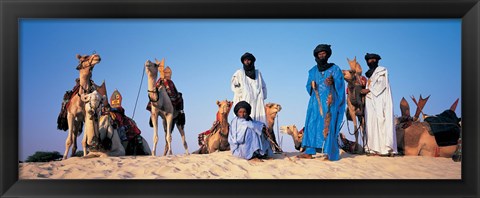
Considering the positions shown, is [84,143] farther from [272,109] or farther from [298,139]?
[298,139]

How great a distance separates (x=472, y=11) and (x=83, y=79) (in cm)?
629

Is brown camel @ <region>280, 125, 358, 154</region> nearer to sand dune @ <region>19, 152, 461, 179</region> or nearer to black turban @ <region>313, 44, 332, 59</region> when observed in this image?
sand dune @ <region>19, 152, 461, 179</region>

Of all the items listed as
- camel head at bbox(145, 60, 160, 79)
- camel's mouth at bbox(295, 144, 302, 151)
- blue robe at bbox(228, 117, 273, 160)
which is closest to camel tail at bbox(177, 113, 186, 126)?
camel head at bbox(145, 60, 160, 79)

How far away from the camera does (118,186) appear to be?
1174cm

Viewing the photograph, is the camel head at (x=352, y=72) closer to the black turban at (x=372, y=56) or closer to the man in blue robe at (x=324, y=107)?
the black turban at (x=372, y=56)

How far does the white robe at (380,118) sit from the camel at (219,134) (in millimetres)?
2524

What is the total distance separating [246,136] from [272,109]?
1060 millimetres

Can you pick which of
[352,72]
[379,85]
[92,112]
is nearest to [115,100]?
[92,112]

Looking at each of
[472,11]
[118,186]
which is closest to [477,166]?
[472,11]

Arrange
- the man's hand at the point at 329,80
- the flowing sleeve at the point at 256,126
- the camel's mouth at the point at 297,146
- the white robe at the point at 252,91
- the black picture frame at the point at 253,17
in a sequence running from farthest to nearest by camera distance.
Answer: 1. the camel's mouth at the point at 297,146
2. the white robe at the point at 252,91
3. the man's hand at the point at 329,80
4. the flowing sleeve at the point at 256,126
5. the black picture frame at the point at 253,17

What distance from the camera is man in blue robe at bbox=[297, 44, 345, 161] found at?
13.5 m

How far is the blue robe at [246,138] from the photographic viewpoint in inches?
528

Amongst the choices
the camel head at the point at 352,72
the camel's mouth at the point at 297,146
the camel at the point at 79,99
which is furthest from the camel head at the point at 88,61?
the camel head at the point at 352,72

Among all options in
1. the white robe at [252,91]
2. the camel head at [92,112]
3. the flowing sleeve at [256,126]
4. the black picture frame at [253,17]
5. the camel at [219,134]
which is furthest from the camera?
the camel at [219,134]
